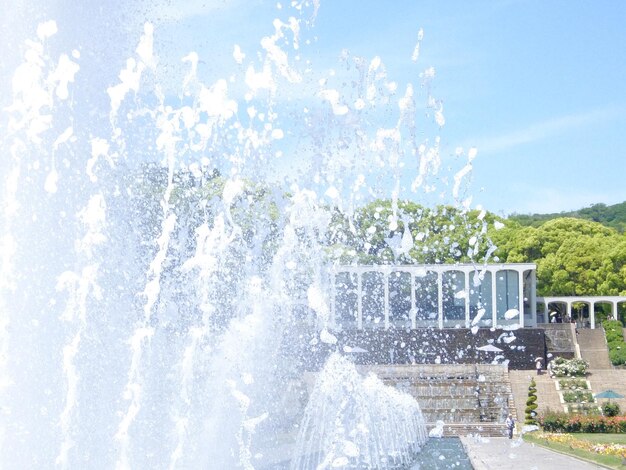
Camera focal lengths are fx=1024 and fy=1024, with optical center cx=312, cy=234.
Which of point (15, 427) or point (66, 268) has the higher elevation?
point (66, 268)

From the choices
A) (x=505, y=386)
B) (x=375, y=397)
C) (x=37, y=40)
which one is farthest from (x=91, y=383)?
(x=505, y=386)

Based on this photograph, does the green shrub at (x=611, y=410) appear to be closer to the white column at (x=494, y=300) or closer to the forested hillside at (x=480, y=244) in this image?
the white column at (x=494, y=300)

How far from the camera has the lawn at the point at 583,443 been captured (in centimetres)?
1995

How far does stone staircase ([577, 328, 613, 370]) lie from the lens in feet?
145

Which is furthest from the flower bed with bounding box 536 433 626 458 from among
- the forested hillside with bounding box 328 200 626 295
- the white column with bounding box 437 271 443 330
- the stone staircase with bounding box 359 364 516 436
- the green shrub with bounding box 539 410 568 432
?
the forested hillside with bounding box 328 200 626 295

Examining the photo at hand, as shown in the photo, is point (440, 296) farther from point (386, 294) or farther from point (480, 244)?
point (480, 244)

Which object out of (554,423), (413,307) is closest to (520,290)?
(413,307)

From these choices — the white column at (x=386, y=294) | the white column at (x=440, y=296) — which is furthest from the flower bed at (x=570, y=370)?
the white column at (x=386, y=294)

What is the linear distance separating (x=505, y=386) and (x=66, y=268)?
22985 millimetres

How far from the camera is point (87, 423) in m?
12.7

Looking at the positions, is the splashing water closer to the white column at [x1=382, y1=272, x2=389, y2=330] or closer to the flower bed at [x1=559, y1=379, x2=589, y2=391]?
the flower bed at [x1=559, y1=379, x2=589, y2=391]

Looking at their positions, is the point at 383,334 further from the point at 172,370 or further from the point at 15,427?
the point at 15,427

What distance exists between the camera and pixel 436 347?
43188 millimetres

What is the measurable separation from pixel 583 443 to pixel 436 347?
19898 millimetres
